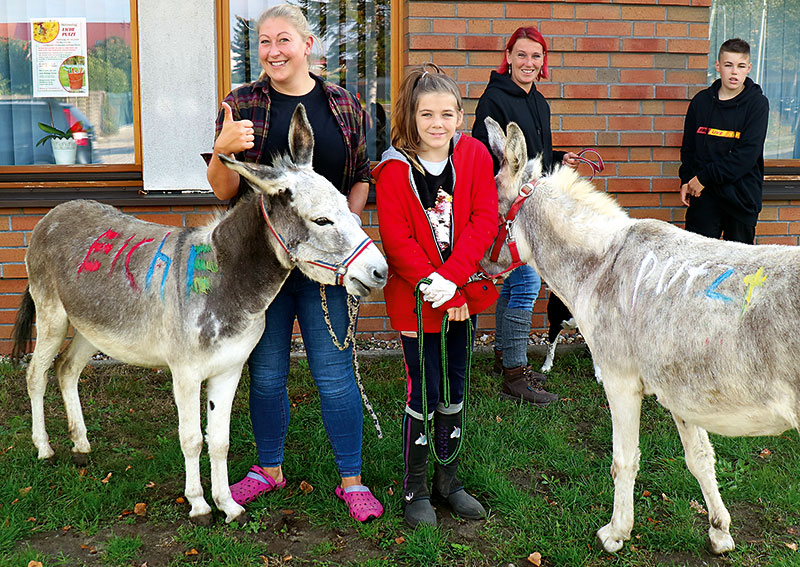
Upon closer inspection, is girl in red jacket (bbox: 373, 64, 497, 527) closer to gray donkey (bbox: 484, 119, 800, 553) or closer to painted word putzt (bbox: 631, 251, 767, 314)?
gray donkey (bbox: 484, 119, 800, 553)

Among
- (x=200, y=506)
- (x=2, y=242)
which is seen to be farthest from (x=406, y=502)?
(x=2, y=242)

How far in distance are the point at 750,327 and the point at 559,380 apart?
114 inches

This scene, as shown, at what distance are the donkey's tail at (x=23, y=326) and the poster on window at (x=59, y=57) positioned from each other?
2.56 m

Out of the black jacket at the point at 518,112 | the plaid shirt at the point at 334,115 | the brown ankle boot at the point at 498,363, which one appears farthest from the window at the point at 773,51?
the plaid shirt at the point at 334,115

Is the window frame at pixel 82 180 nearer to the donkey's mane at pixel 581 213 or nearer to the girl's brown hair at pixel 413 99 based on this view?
the girl's brown hair at pixel 413 99

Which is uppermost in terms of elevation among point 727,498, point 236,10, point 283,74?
point 236,10

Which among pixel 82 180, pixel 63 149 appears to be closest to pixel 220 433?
pixel 82 180

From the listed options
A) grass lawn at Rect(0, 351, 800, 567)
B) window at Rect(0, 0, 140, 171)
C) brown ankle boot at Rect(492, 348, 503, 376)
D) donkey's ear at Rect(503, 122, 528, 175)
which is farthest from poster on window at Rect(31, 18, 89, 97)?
donkey's ear at Rect(503, 122, 528, 175)

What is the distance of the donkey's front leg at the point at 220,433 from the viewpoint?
3406 millimetres

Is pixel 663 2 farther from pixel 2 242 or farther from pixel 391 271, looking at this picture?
pixel 2 242

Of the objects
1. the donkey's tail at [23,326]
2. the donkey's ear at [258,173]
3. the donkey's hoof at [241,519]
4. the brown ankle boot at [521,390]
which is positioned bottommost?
the donkey's hoof at [241,519]

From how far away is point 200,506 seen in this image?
3436 mm

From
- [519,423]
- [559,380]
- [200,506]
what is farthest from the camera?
[559,380]

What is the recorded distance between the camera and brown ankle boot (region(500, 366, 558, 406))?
491 cm
